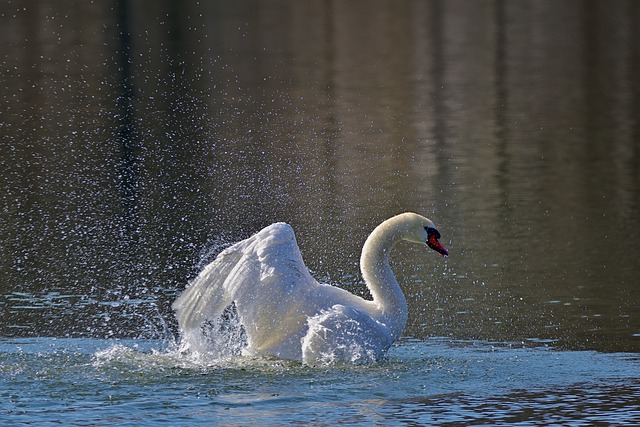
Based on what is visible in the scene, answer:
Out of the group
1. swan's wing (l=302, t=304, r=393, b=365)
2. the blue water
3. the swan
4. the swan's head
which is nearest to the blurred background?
the blue water

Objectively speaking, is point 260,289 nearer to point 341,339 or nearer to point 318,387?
point 341,339

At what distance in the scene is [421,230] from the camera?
37.1ft

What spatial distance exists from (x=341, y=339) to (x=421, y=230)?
145 centimetres

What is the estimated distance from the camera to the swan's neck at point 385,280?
10.8m

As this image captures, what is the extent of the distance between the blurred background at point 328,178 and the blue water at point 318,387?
2.30 ft

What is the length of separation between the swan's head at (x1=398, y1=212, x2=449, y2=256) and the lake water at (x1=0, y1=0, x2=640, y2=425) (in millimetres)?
854

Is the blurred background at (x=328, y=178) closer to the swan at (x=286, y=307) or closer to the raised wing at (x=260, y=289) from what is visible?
the swan at (x=286, y=307)

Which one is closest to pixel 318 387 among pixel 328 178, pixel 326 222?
pixel 326 222

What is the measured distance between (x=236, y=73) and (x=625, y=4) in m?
40.1

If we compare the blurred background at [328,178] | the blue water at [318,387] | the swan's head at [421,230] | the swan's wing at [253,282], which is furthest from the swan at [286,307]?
the blurred background at [328,178]

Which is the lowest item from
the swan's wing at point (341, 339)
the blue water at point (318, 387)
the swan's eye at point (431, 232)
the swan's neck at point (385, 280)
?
the blue water at point (318, 387)

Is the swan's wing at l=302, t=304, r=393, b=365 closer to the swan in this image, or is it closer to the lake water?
the swan

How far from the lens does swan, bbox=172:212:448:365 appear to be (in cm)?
1041

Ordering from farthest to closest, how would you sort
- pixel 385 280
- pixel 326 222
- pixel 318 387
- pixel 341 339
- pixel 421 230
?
pixel 326 222 < pixel 421 230 < pixel 385 280 < pixel 341 339 < pixel 318 387
